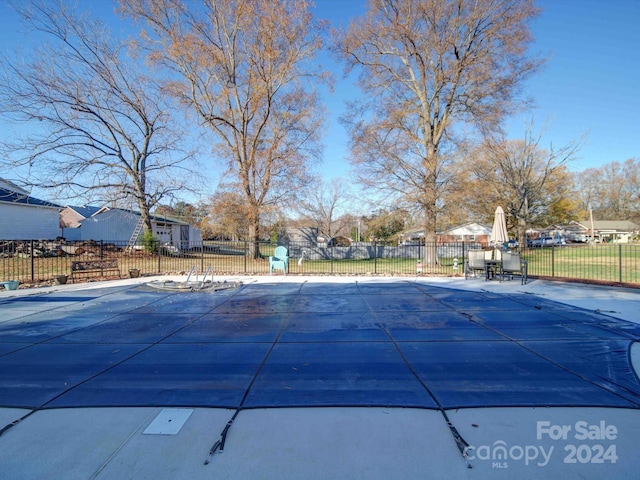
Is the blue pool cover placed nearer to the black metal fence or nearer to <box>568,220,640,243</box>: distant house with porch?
the black metal fence

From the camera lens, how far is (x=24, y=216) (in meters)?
23.3

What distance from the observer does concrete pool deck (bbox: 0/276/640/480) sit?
7.82 feet

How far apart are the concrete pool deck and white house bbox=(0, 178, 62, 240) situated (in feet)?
70.2

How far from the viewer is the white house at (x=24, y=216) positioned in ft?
71.7

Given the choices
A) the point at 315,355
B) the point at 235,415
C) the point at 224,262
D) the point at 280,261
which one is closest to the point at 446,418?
the point at 235,415

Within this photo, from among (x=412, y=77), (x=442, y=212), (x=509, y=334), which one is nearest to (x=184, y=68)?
(x=412, y=77)

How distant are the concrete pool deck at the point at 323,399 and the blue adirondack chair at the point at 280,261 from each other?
7.68 meters

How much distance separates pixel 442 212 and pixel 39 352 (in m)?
17.6

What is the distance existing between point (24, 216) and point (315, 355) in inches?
1090

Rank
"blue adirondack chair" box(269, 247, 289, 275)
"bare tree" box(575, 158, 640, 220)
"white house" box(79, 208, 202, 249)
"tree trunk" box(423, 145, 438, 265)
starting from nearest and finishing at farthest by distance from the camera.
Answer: "blue adirondack chair" box(269, 247, 289, 275) → "tree trunk" box(423, 145, 438, 265) → "white house" box(79, 208, 202, 249) → "bare tree" box(575, 158, 640, 220)

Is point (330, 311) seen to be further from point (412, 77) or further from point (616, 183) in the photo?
point (616, 183)

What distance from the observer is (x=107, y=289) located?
1011 cm

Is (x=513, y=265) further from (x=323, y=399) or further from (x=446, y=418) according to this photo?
(x=323, y=399)

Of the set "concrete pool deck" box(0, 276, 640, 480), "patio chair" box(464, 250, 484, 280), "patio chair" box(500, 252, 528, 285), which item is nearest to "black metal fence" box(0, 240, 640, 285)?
"patio chair" box(464, 250, 484, 280)
